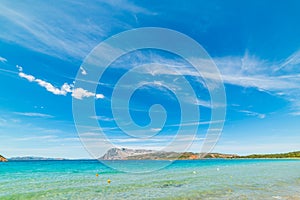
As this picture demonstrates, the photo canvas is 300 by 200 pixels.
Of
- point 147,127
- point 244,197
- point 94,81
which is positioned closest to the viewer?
point 94,81

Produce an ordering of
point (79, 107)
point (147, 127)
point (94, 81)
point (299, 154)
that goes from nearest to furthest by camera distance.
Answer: point (79, 107) → point (94, 81) → point (147, 127) → point (299, 154)

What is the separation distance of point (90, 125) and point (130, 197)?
617 cm

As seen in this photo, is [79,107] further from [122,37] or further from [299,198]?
[299,198]

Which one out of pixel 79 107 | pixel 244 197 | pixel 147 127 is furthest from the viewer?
pixel 147 127

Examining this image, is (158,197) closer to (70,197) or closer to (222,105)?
(70,197)

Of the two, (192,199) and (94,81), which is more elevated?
(94,81)

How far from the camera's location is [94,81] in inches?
531

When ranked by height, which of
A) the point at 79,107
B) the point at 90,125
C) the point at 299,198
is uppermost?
the point at 79,107

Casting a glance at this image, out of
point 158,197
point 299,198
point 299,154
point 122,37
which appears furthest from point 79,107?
point 299,154

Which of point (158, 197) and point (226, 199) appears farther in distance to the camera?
point (158, 197)

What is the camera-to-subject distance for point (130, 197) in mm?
15508

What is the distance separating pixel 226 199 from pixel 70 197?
1033cm

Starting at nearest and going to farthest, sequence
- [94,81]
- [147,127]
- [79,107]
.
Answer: [79,107] < [94,81] < [147,127]

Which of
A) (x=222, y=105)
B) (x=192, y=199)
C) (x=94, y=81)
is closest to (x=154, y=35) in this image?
(x=94, y=81)
